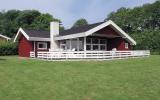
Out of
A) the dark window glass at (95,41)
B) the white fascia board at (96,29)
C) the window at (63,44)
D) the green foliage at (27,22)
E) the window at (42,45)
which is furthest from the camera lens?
the green foliage at (27,22)

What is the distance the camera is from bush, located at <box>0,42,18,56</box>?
42.7 meters

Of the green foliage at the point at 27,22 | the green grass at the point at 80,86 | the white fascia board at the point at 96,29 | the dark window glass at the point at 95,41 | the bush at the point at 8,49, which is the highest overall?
the green foliage at the point at 27,22

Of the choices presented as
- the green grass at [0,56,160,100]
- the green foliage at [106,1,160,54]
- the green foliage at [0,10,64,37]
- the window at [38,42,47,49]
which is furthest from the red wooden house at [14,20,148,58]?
the green foliage at [106,1,160,54]

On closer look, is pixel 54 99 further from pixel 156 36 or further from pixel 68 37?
pixel 156 36

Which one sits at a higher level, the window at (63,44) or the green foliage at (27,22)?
the green foliage at (27,22)

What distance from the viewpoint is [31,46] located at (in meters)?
36.3

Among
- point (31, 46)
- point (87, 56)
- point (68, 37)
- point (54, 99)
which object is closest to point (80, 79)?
point (54, 99)

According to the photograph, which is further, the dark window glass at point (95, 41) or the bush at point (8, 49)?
the bush at point (8, 49)

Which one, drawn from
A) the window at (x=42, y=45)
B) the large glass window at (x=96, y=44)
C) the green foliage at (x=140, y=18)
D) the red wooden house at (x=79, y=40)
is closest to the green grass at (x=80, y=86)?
the red wooden house at (x=79, y=40)

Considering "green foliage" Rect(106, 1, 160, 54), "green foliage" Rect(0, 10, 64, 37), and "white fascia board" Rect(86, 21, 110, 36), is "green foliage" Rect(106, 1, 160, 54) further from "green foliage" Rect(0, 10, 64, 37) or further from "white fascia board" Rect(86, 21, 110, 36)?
"white fascia board" Rect(86, 21, 110, 36)

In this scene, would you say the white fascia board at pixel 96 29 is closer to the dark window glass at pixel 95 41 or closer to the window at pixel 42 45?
the dark window glass at pixel 95 41

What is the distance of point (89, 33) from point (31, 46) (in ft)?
31.1

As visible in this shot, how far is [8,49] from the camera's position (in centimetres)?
4359

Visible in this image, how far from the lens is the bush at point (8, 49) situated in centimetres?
4272
